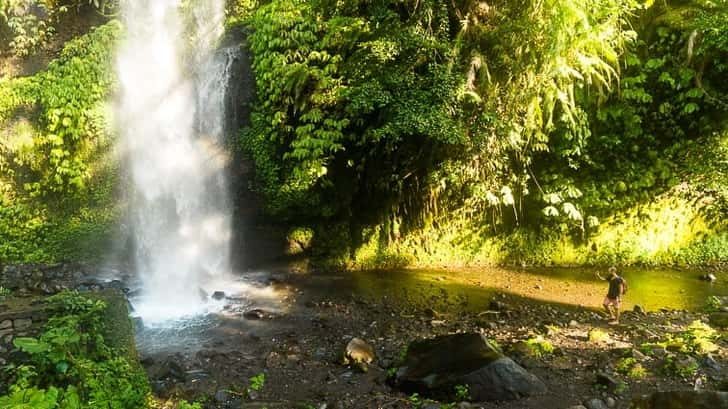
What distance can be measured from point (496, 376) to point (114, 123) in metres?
8.53

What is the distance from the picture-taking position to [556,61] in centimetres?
816

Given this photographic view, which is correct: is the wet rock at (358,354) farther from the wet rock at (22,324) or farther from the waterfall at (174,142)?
the waterfall at (174,142)

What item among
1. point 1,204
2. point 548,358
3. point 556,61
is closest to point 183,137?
point 1,204

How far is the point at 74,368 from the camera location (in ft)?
13.5

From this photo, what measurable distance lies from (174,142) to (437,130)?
5.59m

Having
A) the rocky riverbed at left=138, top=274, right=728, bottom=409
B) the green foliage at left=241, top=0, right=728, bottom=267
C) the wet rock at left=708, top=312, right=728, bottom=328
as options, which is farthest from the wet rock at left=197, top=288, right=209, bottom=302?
the wet rock at left=708, top=312, right=728, bottom=328

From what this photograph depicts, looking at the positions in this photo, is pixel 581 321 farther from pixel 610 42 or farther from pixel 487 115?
pixel 610 42

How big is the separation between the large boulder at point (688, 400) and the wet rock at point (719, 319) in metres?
4.32

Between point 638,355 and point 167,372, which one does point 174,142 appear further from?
point 638,355

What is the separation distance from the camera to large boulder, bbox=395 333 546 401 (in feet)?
16.2

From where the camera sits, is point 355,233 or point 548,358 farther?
point 355,233

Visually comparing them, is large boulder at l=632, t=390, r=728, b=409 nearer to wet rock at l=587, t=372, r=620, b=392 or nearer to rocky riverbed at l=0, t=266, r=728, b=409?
rocky riverbed at l=0, t=266, r=728, b=409

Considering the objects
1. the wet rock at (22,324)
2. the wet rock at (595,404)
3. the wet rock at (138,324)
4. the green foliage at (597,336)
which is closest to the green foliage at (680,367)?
the green foliage at (597,336)

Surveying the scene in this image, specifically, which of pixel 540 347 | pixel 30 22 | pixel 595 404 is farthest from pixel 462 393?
pixel 30 22
